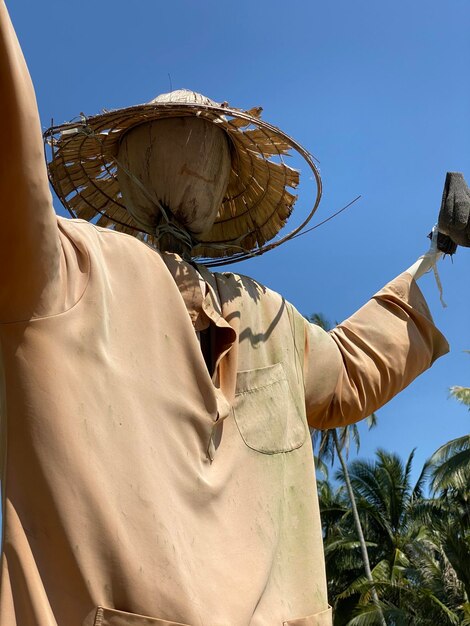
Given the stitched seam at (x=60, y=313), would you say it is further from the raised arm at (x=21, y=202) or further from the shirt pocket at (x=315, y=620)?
the shirt pocket at (x=315, y=620)

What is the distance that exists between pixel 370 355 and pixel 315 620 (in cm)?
104

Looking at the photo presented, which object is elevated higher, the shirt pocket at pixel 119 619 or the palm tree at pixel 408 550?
the shirt pocket at pixel 119 619

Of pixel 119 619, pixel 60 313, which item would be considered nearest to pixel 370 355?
pixel 60 313

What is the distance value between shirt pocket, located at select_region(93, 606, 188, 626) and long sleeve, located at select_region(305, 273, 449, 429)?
3.95 ft

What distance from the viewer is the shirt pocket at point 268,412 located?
3.13 metres

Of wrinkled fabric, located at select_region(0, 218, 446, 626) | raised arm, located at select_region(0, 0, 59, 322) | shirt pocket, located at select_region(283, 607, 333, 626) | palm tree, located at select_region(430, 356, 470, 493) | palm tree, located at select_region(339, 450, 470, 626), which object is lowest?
palm tree, located at select_region(339, 450, 470, 626)

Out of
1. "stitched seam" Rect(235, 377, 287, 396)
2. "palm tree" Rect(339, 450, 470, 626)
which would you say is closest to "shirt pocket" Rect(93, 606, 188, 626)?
"stitched seam" Rect(235, 377, 287, 396)

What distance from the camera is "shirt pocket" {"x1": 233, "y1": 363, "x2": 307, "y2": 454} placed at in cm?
313

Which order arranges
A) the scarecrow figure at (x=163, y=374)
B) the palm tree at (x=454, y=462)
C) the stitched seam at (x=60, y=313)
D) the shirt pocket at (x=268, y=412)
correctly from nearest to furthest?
1. the scarecrow figure at (x=163, y=374)
2. the stitched seam at (x=60, y=313)
3. the shirt pocket at (x=268, y=412)
4. the palm tree at (x=454, y=462)

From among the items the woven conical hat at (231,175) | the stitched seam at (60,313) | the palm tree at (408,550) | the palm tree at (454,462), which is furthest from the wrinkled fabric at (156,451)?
the palm tree at (454,462)

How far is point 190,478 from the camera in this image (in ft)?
9.28

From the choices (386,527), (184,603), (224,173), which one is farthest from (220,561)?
(386,527)

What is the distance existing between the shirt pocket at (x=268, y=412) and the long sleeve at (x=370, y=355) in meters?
0.26

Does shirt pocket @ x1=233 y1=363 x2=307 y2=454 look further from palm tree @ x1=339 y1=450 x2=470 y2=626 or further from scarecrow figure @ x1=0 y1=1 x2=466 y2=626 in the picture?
palm tree @ x1=339 y1=450 x2=470 y2=626
